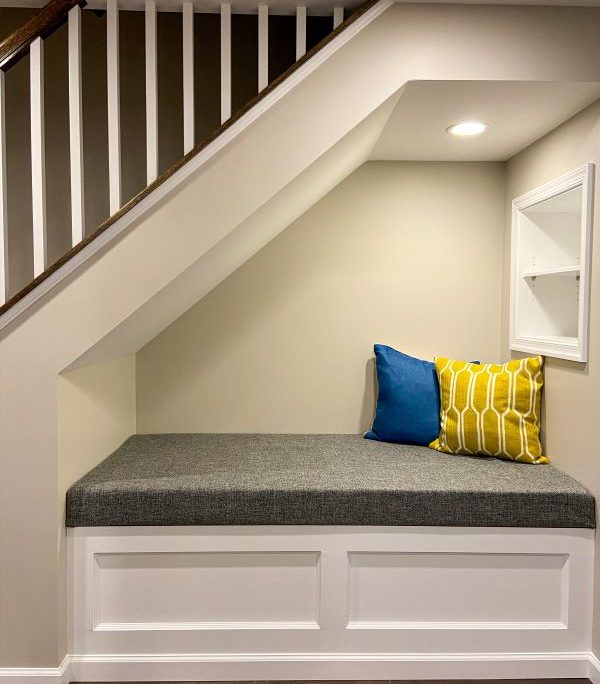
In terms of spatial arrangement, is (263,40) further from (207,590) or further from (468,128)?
(207,590)

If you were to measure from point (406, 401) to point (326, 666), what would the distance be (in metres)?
1.10

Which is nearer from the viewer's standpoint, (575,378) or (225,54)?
(225,54)

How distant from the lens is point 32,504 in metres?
1.83

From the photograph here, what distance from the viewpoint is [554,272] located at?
7.27ft

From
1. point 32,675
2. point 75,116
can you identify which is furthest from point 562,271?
point 32,675

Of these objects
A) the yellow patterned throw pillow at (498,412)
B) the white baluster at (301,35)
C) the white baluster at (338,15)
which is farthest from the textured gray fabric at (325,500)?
the white baluster at (338,15)

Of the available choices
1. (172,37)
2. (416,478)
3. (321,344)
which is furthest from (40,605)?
(172,37)

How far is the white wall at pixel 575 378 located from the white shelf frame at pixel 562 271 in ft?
0.09

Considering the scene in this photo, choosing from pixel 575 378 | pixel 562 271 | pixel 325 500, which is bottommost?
pixel 325 500

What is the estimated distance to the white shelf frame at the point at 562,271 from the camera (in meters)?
1.95

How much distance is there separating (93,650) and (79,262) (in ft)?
4.21

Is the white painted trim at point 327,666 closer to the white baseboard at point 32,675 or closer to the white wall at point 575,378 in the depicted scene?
the white baseboard at point 32,675

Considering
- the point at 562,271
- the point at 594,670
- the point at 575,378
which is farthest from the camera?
the point at 562,271

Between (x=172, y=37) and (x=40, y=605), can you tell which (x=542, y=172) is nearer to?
(x=172, y=37)
